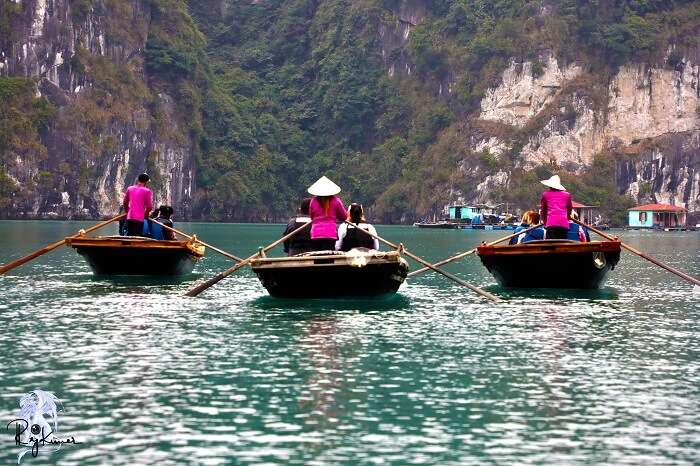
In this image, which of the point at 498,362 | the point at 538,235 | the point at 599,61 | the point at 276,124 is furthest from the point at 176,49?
the point at 498,362

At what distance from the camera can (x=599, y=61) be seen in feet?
396

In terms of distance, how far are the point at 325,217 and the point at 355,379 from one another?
28.5ft

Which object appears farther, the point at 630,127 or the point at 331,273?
the point at 630,127

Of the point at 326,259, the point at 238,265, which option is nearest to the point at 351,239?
the point at 326,259

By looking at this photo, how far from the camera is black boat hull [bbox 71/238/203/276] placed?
27.2m

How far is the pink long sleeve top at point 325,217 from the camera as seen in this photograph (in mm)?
22219

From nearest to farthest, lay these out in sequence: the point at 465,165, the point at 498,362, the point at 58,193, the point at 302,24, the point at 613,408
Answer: the point at 613,408, the point at 498,362, the point at 58,193, the point at 465,165, the point at 302,24

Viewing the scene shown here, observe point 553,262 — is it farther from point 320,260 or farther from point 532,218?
point 320,260

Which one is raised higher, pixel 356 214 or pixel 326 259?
pixel 356 214

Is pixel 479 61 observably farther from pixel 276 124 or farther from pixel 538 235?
pixel 538 235

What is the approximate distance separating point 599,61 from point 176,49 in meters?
44.8

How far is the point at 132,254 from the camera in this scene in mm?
27438

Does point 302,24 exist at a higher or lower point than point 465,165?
higher

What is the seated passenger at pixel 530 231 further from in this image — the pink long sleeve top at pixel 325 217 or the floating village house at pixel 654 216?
the floating village house at pixel 654 216
